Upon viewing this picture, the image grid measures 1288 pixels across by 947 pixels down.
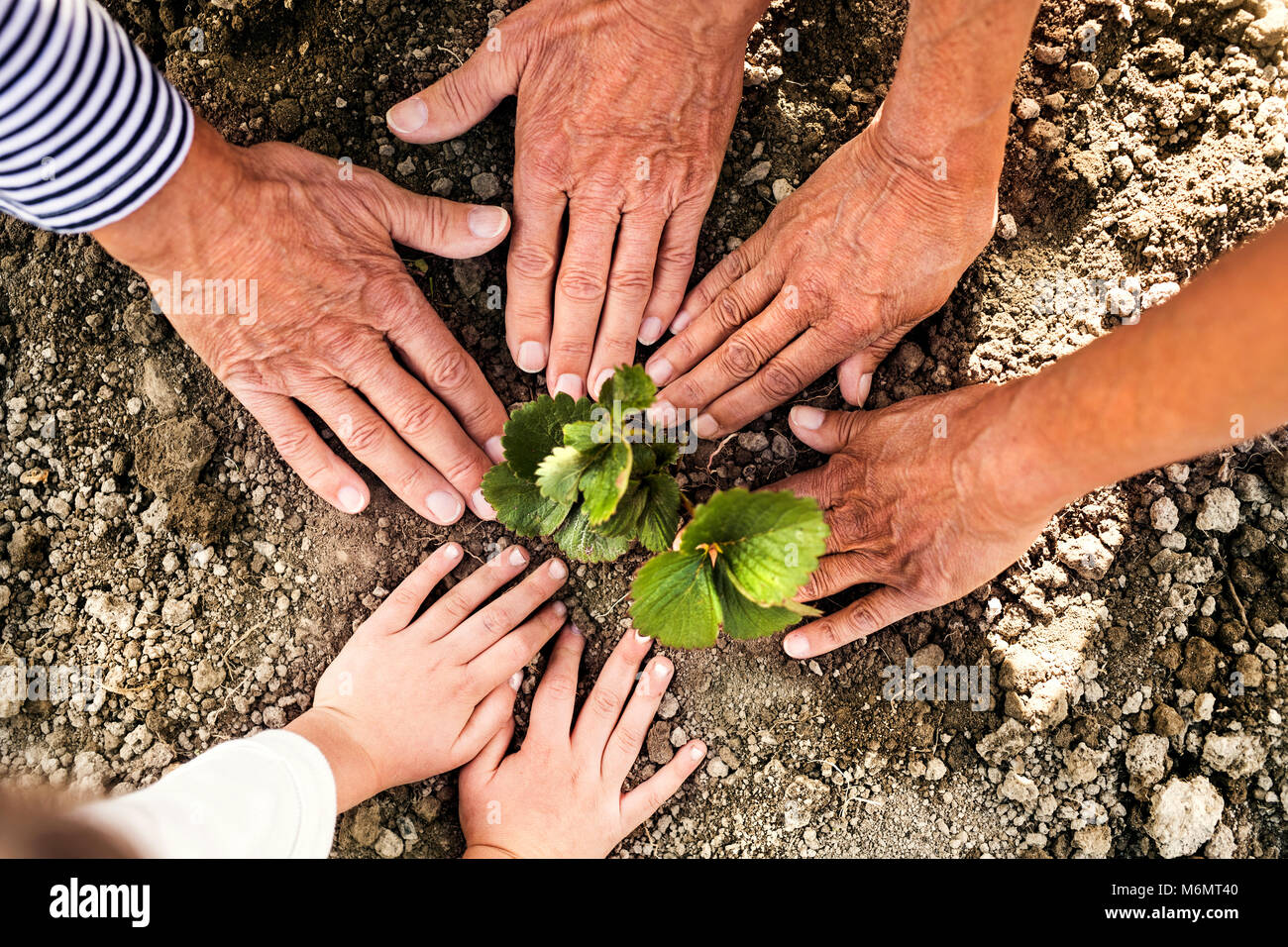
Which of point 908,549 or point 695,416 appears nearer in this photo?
point 908,549

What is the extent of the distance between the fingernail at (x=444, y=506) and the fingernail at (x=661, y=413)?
494 mm

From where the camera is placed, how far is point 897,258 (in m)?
1.85

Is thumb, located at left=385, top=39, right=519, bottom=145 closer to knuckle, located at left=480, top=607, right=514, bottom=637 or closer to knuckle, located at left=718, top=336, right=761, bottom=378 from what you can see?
knuckle, located at left=718, top=336, right=761, bottom=378

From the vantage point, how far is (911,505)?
1783mm

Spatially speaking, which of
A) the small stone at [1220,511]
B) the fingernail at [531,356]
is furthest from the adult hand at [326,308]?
the small stone at [1220,511]

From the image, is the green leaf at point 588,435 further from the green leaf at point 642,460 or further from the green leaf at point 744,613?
the green leaf at point 744,613

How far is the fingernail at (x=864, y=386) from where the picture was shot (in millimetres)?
2037

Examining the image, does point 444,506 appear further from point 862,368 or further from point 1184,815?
point 1184,815
